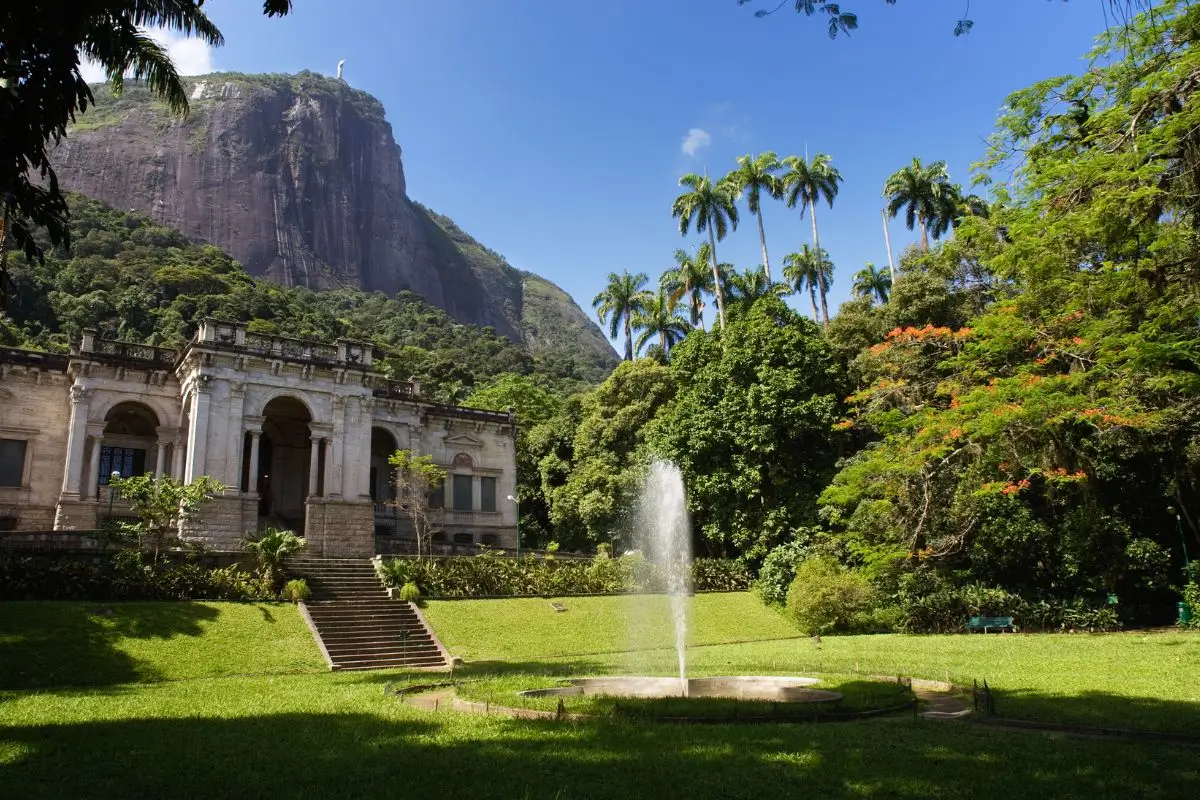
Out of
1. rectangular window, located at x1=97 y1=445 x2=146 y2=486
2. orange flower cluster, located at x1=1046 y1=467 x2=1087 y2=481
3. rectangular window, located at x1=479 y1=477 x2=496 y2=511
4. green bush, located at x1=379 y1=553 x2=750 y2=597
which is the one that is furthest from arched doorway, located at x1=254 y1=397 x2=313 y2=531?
orange flower cluster, located at x1=1046 y1=467 x2=1087 y2=481

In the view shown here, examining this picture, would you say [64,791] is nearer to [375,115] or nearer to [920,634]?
[920,634]

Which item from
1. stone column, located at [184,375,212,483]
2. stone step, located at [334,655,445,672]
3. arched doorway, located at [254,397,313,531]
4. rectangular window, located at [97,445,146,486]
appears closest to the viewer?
stone step, located at [334,655,445,672]

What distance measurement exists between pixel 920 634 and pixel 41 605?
2274cm

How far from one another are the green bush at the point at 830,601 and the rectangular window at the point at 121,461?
25.9 metres

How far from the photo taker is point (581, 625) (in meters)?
23.5

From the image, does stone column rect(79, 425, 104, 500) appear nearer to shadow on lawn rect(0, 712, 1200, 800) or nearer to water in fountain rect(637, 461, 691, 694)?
water in fountain rect(637, 461, 691, 694)

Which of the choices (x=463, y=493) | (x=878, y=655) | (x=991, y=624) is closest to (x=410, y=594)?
(x=878, y=655)

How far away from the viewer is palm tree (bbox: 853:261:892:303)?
4769 centimetres

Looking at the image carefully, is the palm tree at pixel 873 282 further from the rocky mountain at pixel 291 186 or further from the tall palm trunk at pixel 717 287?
the rocky mountain at pixel 291 186

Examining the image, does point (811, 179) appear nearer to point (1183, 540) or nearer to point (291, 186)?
point (1183, 540)

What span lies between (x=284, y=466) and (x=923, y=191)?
36.8m

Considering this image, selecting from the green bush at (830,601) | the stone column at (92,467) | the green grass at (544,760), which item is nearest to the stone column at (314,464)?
the stone column at (92,467)

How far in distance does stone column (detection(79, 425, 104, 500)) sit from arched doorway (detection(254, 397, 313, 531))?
23.4 feet

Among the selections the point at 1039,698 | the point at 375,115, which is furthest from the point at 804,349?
the point at 375,115
